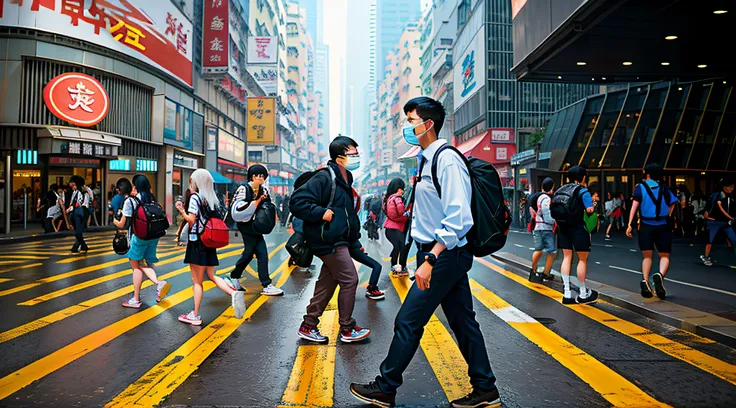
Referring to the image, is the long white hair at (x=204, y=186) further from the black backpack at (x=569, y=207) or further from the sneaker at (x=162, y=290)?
the black backpack at (x=569, y=207)

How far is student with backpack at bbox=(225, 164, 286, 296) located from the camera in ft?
23.4

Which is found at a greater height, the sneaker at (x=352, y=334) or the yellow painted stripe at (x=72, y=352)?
the sneaker at (x=352, y=334)

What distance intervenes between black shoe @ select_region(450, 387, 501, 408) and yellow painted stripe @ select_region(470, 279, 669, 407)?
0.87 m

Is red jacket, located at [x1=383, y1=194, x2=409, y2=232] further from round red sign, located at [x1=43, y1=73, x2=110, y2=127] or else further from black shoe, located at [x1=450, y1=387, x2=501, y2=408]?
round red sign, located at [x1=43, y1=73, x2=110, y2=127]

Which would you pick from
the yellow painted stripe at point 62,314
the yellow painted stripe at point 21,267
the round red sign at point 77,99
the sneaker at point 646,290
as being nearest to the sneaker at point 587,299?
the sneaker at point 646,290

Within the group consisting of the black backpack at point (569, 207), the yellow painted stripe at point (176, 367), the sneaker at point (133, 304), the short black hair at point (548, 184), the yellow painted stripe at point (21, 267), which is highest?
the short black hair at point (548, 184)

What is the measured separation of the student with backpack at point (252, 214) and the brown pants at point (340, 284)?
7.56 ft

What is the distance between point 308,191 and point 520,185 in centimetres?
3443

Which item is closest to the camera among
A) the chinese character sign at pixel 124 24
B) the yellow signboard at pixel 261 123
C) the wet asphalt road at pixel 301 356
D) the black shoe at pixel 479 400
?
the black shoe at pixel 479 400

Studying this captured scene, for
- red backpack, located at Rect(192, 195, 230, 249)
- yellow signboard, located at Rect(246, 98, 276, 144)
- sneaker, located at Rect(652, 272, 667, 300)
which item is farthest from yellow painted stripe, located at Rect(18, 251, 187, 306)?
yellow signboard, located at Rect(246, 98, 276, 144)

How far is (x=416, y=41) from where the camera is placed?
110m

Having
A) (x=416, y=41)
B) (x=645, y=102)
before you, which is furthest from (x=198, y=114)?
(x=416, y=41)

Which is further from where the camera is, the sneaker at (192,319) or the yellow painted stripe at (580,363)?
the sneaker at (192,319)

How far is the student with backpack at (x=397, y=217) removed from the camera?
9258 millimetres
